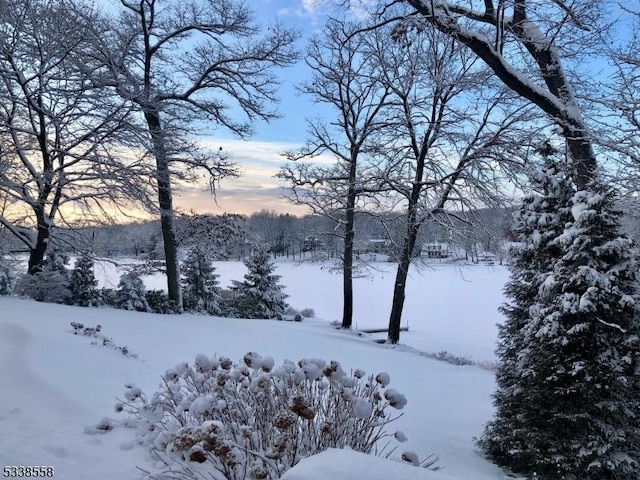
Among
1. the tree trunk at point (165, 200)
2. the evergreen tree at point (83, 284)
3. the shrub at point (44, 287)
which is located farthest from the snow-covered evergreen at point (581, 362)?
the shrub at point (44, 287)

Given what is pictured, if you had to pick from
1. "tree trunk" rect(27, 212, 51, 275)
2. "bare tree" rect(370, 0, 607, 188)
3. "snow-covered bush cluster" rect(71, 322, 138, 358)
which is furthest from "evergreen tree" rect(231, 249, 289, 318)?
"bare tree" rect(370, 0, 607, 188)

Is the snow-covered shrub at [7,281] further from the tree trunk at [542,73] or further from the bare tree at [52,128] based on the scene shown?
the tree trunk at [542,73]

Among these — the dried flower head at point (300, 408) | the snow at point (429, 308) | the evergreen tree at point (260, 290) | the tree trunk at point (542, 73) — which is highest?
the tree trunk at point (542, 73)

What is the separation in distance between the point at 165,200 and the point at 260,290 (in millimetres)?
7283

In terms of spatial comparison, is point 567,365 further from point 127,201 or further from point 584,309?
point 127,201

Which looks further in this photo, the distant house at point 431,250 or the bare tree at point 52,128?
the distant house at point 431,250

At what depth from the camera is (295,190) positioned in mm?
16250

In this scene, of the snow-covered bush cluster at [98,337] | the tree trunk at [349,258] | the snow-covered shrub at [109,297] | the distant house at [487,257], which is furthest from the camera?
the tree trunk at [349,258]

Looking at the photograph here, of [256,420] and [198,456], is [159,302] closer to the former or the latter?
[256,420]

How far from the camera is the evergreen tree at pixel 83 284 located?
13055 millimetres

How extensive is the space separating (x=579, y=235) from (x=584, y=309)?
710mm

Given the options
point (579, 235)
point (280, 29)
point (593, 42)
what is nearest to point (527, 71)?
point (593, 42)

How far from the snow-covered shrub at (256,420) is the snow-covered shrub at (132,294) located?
10.7 metres

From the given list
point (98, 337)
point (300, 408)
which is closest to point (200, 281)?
point (98, 337)
